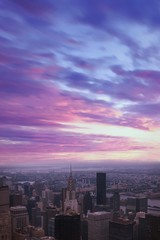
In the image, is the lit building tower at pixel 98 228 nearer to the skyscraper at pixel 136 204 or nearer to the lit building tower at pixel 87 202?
the lit building tower at pixel 87 202

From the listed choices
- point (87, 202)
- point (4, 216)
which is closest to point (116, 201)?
point (87, 202)

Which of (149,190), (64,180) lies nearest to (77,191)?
(64,180)

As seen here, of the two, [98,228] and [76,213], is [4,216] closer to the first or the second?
[76,213]

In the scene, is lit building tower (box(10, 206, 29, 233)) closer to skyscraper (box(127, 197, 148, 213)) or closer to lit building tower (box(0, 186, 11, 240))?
lit building tower (box(0, 186, 11, 240))

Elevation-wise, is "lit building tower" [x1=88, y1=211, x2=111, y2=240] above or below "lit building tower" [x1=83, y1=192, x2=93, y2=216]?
below

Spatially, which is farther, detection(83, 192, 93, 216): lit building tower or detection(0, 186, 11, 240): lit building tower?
detection(83, 192, 93, 216): lit building tower

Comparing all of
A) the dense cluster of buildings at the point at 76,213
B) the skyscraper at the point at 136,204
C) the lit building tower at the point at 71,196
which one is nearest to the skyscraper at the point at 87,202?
the dense cluster of buildings at the point at 76,213

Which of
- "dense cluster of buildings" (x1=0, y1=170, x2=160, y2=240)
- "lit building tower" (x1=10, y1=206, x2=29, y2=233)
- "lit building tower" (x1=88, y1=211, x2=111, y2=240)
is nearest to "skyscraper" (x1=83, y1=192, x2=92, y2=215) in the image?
"dense cluster of buildings" (x1=0, y1=170, x2=160, y2=240)
